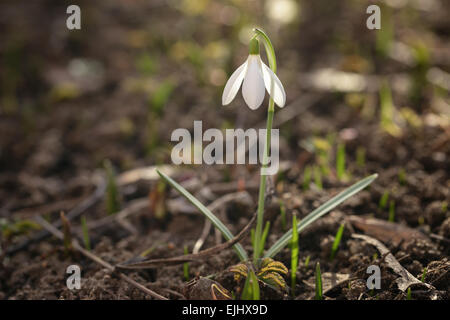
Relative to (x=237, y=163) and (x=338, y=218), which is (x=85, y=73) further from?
(x=338, y=218)

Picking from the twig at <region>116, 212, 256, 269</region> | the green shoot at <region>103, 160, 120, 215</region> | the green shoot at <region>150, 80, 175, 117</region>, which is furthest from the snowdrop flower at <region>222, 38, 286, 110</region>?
the green shoot at <region>150, 80, 175, 117</region>

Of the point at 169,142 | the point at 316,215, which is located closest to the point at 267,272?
the point at 316,215

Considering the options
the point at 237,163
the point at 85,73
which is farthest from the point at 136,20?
the point at 237,163

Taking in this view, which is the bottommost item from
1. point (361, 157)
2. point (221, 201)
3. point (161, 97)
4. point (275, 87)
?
point (221, 201)

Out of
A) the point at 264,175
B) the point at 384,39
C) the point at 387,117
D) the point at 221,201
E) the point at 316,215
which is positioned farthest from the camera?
the point at 384,39

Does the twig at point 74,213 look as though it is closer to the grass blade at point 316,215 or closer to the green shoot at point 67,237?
the green shoot at point 67,237

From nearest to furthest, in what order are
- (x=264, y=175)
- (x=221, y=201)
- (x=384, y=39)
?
(x=264, y=175)
(x=221, y=201)
(x=384, y=39)

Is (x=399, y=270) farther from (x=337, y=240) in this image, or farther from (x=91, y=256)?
(x=91, y=256)
